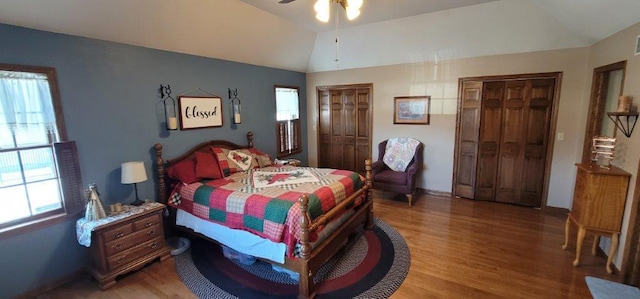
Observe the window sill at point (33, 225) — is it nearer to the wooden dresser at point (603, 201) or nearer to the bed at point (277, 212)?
the bed at point (277, 212)

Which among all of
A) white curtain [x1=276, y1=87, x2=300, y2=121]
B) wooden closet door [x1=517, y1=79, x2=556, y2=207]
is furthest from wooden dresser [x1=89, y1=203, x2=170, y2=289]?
wooden closet door [x1=517, y1=79, x2=556, y2=207]

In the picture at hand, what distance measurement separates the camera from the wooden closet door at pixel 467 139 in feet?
14.7

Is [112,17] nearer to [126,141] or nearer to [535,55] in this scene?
[126,141]

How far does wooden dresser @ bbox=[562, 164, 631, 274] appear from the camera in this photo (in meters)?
2.57

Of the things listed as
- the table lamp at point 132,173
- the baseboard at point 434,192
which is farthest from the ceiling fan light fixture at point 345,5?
the baseboard at point 434,192

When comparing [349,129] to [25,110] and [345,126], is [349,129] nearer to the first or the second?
[345,126]

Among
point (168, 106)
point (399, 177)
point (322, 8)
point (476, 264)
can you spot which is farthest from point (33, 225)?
point (399, 177)

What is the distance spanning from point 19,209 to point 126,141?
103 cm

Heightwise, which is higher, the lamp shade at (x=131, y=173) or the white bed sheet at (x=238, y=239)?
the lamp shade at (x=131, y=173)

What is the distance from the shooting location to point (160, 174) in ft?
11.0

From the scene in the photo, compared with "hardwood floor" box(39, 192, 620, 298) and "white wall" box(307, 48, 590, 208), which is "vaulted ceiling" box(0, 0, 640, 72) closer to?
"white wall" box(307, 48, 590, 208)

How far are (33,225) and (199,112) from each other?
6.63 ft

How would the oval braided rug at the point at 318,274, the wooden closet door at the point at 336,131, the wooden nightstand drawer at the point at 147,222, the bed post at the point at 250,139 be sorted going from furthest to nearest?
the wooden closet door at the point at 336,131 < the bed post at the point at 250,139 < the wooden nightstand drawer at the point at 147,222 < the oval braided rug at the point at 318,274

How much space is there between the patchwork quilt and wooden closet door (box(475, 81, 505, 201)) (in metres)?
2.39
